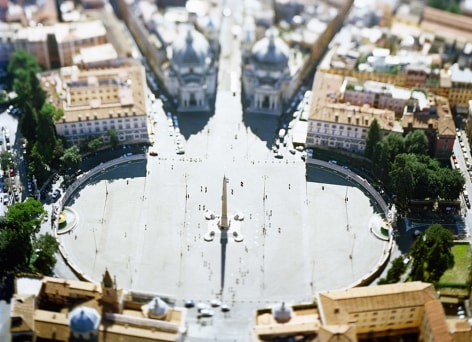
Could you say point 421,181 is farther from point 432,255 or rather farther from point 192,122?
point 192,122

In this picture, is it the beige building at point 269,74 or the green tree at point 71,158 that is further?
the beige building at point 269,74

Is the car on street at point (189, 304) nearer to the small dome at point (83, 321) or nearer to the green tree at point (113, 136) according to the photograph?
the small dome at point (83, 321)

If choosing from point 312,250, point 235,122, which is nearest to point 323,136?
point 235,122

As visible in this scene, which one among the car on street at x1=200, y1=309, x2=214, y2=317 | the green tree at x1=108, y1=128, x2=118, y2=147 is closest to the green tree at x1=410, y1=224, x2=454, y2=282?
the car on street at x1=200, y1=309, x2=214, y2=317

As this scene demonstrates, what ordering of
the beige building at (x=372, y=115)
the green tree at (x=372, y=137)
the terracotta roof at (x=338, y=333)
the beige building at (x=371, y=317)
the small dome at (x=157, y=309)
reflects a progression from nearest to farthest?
the terracotta roof at (x=338, y=333) → the beige building at (x=371, y=317) → the small dome at (x=157, y=309) → the green tree at (x=372, y=137) → the beige building at (x=372, y=115)

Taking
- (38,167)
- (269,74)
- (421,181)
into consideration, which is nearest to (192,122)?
(269,74)

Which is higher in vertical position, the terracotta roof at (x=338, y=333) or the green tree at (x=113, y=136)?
the green tree at (x=113, y=136)

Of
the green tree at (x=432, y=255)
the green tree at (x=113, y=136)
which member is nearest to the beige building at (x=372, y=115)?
the green tree at (x=432, y=255)
